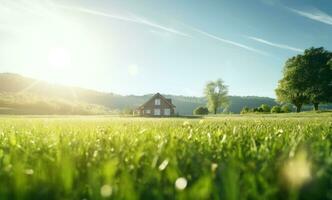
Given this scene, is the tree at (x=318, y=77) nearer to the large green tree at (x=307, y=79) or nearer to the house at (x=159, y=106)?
the large green tree at (x=307, y=79)

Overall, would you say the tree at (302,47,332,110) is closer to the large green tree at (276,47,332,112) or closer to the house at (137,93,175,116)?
the large green tree at (276,47,332,112)

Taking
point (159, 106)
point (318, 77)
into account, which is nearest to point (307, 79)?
point (318, 77)

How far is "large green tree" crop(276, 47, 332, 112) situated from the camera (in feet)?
244

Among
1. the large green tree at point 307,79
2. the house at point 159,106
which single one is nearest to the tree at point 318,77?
the large green tree at point 307,79

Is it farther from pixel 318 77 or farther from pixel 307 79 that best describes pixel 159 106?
pixel 318 77

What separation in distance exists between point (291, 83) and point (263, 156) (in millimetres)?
80458

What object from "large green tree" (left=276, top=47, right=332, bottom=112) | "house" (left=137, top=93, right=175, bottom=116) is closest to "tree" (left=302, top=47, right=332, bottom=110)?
"large green tree" (left=276, top=47, right=332, bottom=112)

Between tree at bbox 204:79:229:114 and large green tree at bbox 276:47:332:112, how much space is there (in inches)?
1736

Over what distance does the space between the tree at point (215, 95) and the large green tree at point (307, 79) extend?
44082mm

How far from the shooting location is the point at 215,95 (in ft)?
417

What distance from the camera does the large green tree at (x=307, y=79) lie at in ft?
244

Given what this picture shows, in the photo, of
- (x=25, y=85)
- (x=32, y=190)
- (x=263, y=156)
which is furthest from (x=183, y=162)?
(x=25, y=85)

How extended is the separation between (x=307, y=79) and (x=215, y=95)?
52.1 metres

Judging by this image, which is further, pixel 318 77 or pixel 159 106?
pixel 159 106
